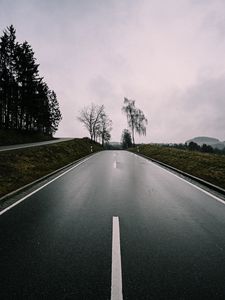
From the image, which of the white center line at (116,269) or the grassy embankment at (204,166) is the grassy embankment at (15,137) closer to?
the grassy embankment at (204,166)

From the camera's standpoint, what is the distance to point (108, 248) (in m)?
3.76

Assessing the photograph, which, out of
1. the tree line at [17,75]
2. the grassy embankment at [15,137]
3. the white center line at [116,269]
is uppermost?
the tree line at [17,75]

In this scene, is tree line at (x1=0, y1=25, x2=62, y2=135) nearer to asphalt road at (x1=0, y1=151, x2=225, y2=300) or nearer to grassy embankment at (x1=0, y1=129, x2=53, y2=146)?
grassy embankment at (x1=0, y1=129, x2=53, y2=146)

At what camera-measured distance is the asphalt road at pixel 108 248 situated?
2.74 metres

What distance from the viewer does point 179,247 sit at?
3820mm

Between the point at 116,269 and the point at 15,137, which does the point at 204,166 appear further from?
the point at 15,137

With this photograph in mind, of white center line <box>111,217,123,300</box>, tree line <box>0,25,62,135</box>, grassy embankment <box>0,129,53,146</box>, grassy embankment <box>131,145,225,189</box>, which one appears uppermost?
tree line <box>0,25,62,135</box>

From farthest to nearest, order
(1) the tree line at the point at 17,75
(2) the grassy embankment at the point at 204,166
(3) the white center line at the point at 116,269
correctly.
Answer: (1) the tree line at the point at 17,75
(2) the grassy embankment at the point at 204,166
(3) the white center line at the point at 116,269

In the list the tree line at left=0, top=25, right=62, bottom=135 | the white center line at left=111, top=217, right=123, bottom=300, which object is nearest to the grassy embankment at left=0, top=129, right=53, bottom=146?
the tree line at left=0, top=25, right=62, bottom=135

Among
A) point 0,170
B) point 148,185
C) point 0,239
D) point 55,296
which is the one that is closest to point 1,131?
point 0,170

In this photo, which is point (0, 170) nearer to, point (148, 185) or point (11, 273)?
point (148, 185)

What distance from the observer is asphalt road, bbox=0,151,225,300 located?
274cm

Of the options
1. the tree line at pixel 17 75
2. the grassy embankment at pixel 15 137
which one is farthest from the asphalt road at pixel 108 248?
the tree line at pixel 17 75

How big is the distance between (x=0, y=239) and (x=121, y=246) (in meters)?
2.50
